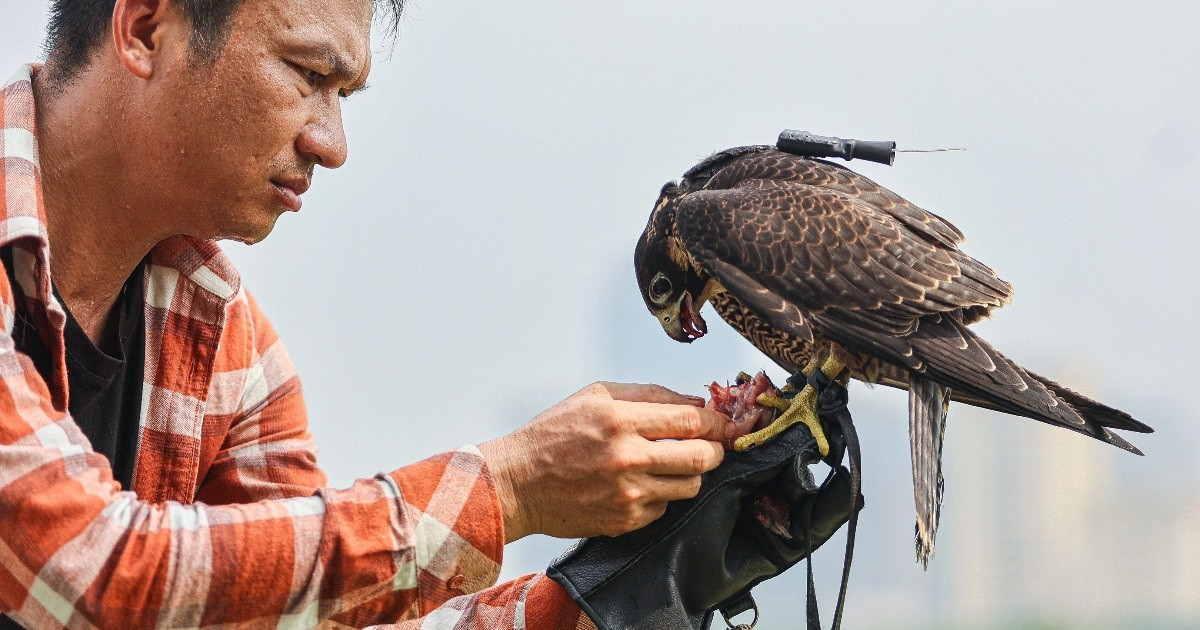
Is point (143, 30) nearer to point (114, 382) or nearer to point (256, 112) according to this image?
point (256, 112)

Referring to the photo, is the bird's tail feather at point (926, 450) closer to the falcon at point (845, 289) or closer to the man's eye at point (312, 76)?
the falcon at point (845, 289)

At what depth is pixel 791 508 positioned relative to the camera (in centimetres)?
204

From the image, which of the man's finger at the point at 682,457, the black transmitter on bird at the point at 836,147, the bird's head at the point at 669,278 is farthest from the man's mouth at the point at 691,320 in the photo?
the man's finger at the point at 682,457

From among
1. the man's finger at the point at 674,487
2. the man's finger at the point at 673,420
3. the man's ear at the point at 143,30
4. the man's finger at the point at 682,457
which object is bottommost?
the man's finger at the point at 674,487

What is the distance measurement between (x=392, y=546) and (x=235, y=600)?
0.70ft

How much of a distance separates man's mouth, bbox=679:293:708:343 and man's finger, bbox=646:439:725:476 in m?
0.84

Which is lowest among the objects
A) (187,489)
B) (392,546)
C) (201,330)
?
(187,489)

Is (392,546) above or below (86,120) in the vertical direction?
below

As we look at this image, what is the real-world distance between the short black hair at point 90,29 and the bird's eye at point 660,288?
1136 mm

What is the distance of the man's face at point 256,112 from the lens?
1902 mm

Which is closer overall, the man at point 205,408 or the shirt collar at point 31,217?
the man at point 205,408

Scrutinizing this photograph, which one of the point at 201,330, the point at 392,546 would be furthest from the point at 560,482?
the point at 201,330

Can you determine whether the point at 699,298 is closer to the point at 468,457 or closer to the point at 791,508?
the point at 791,508

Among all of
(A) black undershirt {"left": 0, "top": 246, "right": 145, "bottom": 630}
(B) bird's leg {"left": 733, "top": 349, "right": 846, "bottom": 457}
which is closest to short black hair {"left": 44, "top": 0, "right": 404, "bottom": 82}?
(A) black undershirt {"left": 0, "top": 246, "right": 145, "bottom": 630}
